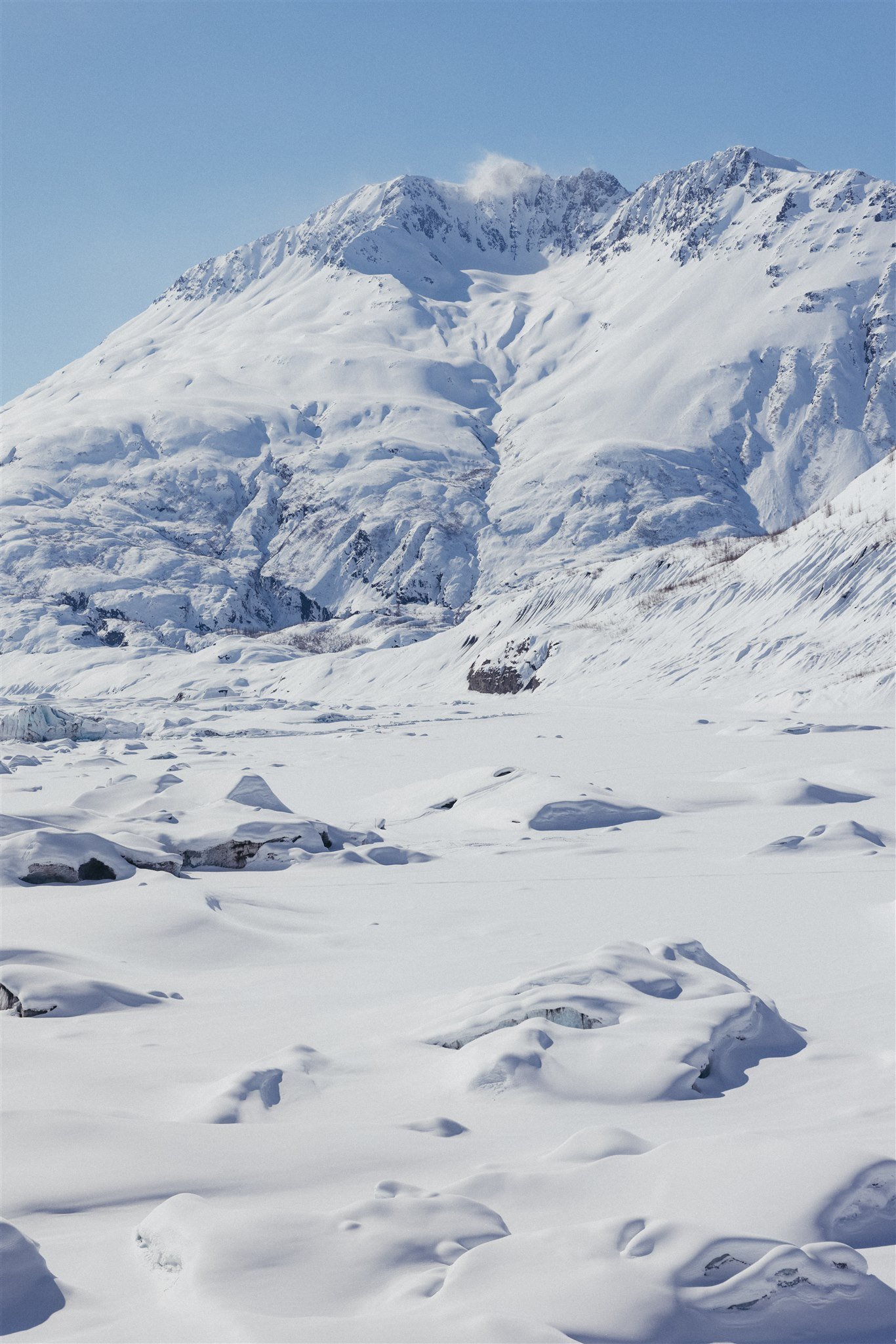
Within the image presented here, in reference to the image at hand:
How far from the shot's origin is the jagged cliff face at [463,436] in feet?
367

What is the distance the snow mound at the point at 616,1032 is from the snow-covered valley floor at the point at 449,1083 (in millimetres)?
15

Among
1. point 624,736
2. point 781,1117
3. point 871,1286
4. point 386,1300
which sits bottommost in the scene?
point 624,736

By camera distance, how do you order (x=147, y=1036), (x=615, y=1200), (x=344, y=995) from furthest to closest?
(x=344, y=995)
(x=147, y=1036)
(x=615, y=1200)

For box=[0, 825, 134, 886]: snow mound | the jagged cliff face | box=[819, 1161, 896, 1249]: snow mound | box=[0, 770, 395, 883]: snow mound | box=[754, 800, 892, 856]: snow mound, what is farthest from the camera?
the jagged cliff face

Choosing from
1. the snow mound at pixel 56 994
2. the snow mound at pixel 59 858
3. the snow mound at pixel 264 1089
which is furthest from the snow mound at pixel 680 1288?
the snow mound at pixel 59 858

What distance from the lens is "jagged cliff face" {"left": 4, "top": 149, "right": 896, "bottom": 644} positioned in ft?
367

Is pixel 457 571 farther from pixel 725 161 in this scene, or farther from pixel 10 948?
pixel 725 161

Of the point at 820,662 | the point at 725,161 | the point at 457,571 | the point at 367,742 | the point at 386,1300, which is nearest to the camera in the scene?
the point at 386,1300

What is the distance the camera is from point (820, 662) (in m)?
22.5

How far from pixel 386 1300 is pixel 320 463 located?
452 ft

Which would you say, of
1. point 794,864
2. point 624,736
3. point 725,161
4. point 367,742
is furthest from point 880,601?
point 725,161

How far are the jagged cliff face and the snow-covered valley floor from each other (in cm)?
8136

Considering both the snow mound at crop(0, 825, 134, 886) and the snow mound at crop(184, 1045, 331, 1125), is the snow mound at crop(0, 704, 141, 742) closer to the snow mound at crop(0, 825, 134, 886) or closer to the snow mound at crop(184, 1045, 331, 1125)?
the snow mound at crop(0, 825, 134, 886)

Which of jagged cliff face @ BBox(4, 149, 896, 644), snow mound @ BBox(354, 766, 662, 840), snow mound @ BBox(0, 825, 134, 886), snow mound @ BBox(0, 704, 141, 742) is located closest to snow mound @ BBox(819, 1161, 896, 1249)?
snow mound @ BBox(0, 825, 134, 886)
